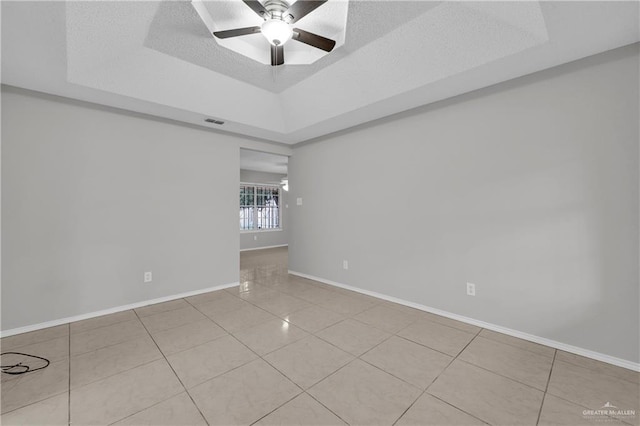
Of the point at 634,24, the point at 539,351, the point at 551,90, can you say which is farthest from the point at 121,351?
the point at 634,24

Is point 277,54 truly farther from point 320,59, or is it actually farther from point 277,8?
point 320,59

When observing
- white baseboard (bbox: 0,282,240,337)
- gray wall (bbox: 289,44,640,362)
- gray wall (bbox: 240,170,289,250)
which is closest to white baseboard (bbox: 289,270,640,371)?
gray wall (bbox: 289,44,640,362)

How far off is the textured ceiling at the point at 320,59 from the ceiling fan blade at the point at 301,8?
1.49ft

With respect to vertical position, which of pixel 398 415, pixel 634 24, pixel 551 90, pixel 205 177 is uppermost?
pixel 634 24

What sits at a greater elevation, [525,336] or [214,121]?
[214,121]

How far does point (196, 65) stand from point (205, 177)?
1567mm

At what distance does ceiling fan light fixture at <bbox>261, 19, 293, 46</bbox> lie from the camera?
72.6 inches

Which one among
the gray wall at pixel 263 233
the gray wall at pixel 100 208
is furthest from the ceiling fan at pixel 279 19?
the gray wall at pixel 263 233

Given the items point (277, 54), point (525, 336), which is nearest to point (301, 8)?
point (277, 54)

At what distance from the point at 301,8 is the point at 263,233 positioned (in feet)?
23.4

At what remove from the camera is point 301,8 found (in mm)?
1779

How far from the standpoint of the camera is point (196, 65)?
2.81 m

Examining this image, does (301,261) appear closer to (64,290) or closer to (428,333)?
(428,333)

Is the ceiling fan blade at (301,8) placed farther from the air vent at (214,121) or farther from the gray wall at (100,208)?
the gray wall at (100,208)
